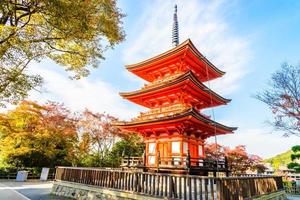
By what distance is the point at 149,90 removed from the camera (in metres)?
15.9

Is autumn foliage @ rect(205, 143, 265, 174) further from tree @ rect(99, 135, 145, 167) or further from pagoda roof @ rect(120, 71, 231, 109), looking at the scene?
tree @ rect(99, 135, 145, 167)

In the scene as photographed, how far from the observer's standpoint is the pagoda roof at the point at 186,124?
12.8 metres

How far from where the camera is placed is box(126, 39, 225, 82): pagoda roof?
1533cm

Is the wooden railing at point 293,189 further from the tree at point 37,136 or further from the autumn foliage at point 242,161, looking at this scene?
the tree at point 37,136

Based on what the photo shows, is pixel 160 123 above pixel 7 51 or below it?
below

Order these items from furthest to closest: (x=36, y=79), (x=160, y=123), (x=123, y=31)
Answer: (x=160, y=123) → (x=123, y=31) → (x=36, y=79)

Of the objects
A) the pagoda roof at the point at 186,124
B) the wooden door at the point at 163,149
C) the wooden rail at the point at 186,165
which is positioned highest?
the pagoda roof at the point at 186,124

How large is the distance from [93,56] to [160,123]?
6776mm

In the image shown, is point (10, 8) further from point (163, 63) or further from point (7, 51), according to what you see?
point (163, 63)

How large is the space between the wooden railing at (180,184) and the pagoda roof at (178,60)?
Answer: 922 centimetres

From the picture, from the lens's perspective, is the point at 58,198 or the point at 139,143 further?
the point at 139,143

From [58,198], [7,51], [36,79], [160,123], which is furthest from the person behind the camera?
[160,123]

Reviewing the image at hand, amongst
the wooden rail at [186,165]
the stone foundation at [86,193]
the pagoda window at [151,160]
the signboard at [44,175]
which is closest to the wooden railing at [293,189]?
the wooden rail at [186,165]

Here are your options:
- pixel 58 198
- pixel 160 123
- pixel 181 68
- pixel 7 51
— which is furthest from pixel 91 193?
pixel 181 68
